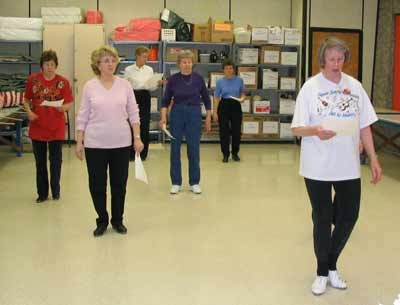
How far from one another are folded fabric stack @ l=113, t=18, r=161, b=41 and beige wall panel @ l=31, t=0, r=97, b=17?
0.77m

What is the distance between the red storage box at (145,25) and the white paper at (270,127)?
2.52 m

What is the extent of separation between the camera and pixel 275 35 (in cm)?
952

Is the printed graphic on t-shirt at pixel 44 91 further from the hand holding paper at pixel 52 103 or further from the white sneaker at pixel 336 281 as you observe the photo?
the white sneaker at pixel 336 281

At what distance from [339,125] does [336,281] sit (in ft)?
3.10

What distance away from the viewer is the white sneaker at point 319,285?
3.12 m

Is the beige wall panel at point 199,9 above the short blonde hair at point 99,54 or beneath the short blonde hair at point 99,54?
above

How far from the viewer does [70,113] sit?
9375 millimetres

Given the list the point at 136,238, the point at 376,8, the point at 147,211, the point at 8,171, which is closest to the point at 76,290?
the point at 136,238

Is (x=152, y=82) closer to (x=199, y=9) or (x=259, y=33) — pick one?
(x=259, y=33)

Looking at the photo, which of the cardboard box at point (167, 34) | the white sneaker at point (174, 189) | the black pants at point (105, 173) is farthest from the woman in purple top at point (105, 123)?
the cardboard box at point (167, 34)

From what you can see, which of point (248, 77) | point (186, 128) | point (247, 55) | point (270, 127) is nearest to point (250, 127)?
point (270, 127)

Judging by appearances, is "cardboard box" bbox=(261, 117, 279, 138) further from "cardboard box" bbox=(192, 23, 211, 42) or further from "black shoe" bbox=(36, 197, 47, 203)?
"black shoe" bbox=(36, 197, 47, 203)

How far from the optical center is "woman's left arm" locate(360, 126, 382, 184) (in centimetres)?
304

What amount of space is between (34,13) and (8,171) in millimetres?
3823
